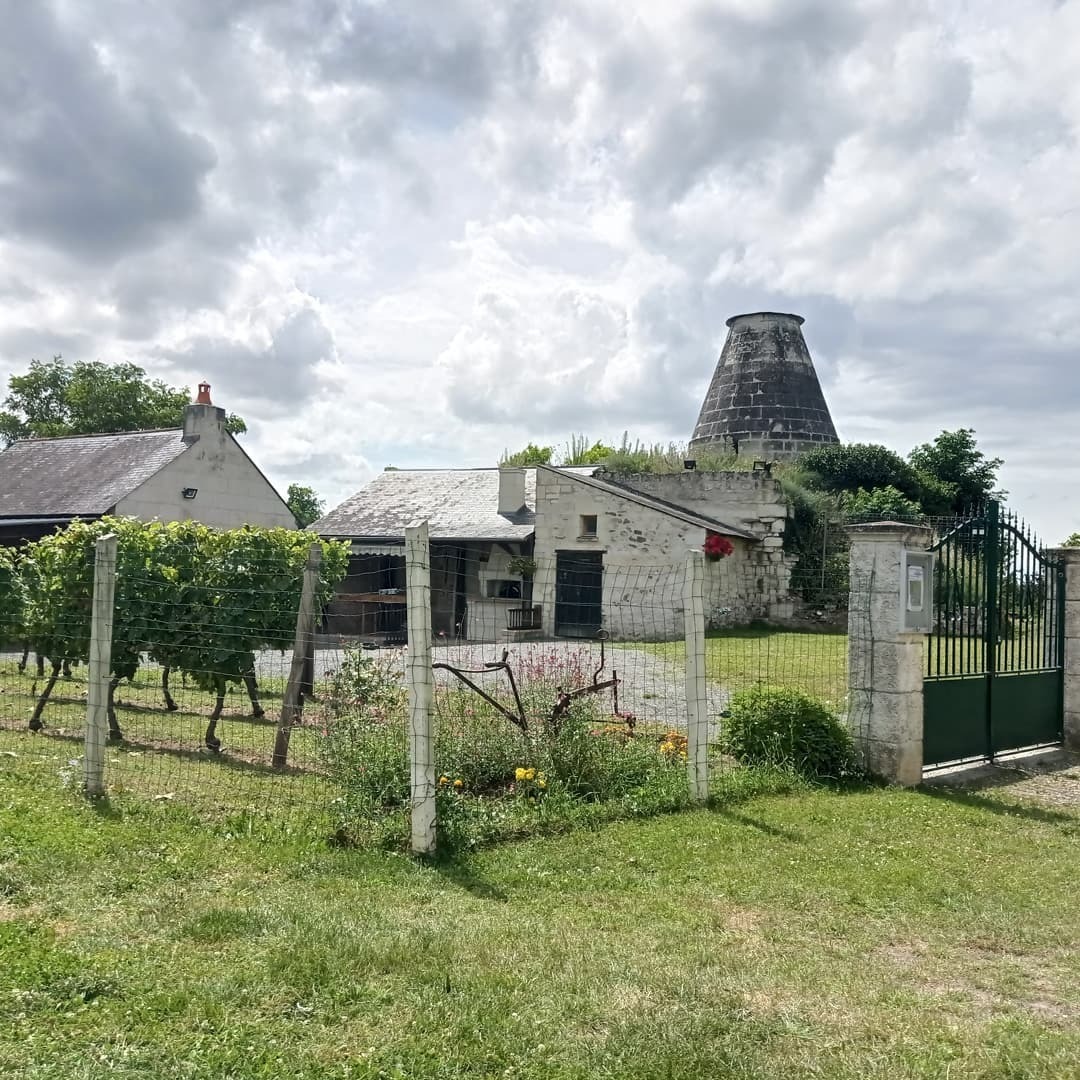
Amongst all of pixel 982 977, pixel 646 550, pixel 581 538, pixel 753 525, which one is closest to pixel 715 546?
pixel 646 550

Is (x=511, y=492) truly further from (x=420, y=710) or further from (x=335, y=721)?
(x=420, y=710)

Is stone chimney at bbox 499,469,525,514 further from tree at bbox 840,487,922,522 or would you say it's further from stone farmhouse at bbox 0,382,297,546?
tree at bbox 840,487,922,522

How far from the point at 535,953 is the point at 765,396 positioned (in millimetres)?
29267

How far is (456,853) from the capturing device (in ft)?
18.4

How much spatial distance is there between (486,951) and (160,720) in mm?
7209

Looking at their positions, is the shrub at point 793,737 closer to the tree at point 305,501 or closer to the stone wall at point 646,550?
the stone wall at point 646,550

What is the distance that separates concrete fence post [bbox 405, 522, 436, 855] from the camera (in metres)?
5.51

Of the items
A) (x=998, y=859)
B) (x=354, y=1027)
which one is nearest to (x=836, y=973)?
(x=354, y=1027)

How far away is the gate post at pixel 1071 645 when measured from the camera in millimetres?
10070

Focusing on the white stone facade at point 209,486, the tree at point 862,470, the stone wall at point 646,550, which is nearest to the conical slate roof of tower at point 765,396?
the tree at point 862,470

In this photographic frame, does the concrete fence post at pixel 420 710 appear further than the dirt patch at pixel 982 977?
Yes

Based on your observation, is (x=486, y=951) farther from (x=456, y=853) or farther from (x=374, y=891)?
(x=456, y=853)

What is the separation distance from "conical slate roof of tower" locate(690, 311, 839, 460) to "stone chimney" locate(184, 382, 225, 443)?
49.4 ft

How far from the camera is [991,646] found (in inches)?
356
